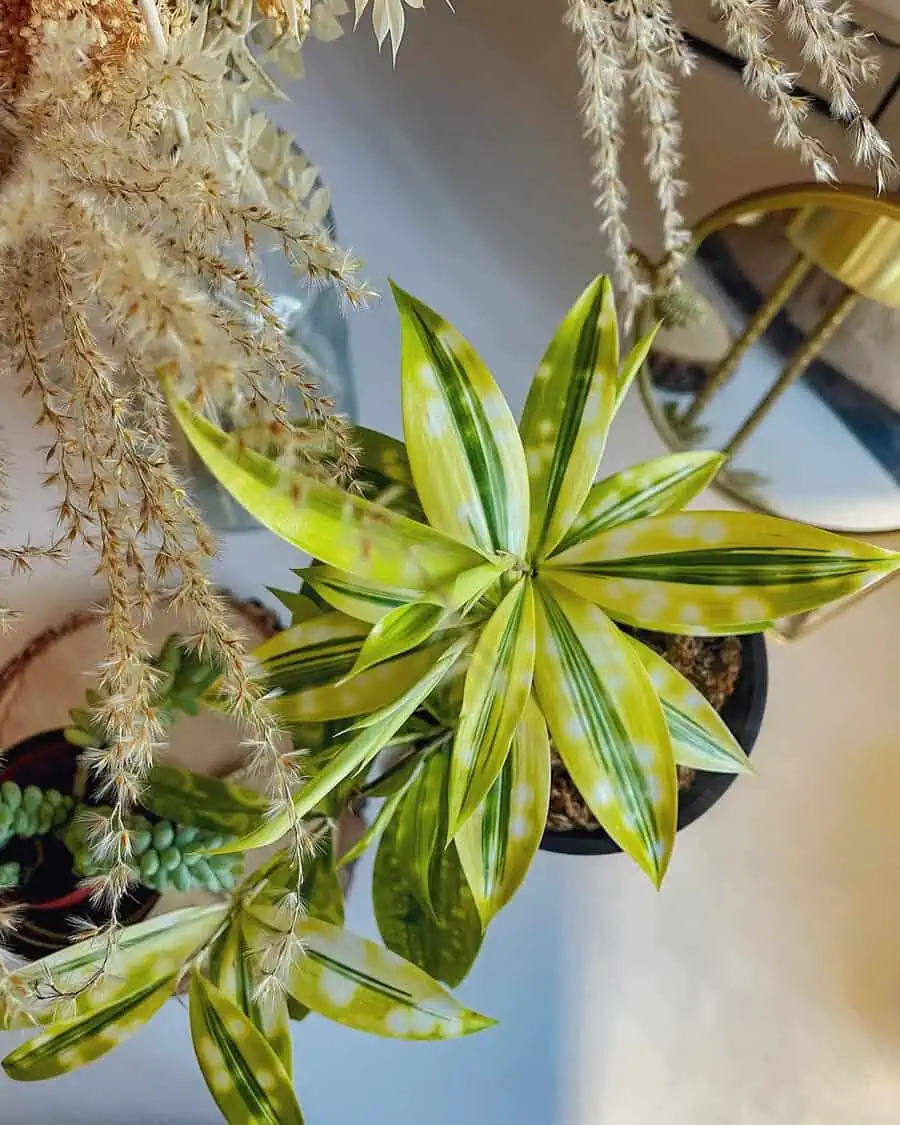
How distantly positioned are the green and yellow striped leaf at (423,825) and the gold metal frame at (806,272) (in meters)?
0.40

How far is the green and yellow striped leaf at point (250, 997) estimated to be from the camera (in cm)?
48

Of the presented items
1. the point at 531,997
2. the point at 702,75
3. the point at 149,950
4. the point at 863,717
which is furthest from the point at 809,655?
the point at 149,950

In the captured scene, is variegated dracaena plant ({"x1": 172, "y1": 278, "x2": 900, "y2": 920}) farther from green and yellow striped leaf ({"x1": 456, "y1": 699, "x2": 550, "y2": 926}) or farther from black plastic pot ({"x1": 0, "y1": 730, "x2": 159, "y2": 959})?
black plastic pot ({"x1": 0, "y1": 730, "x2": 159, "y2": 959})

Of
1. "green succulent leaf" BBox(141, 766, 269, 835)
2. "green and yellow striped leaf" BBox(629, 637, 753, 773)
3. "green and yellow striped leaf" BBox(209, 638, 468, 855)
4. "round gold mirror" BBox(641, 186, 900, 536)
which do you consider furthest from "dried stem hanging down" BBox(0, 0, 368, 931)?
"round gold mirror" BBox(641, 186, 900, 536)

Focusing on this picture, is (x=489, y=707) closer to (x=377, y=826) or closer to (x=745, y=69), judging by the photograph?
(x=377, y=826)

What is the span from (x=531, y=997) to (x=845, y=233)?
68cm

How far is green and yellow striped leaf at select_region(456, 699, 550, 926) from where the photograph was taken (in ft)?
1.60

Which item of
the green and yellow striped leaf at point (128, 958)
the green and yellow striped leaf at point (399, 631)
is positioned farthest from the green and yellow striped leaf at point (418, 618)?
the green and yellow striped leaf at point (128, 958)

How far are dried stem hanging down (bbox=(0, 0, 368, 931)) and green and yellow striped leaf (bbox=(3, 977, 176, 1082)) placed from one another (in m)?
0.09

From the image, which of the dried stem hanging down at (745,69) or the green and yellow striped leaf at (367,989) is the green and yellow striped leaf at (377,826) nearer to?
the green and yellow striped leaf at (367,989)

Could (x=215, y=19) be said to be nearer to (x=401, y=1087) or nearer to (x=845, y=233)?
(x=845, y=233)

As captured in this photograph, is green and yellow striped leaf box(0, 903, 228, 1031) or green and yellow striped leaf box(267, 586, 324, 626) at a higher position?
green and yellow striped leaf box(267, 586, 324, 626)

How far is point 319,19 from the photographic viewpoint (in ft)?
1.82

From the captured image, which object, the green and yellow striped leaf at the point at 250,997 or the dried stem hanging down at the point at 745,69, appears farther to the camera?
the green and yellow striped leaf at the point at 250,997
